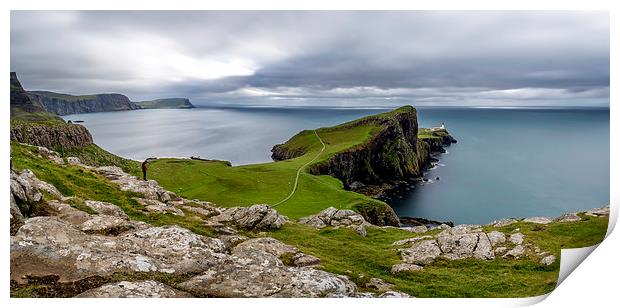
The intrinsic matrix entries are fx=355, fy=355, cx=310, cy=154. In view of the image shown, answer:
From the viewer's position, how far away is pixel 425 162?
168 m

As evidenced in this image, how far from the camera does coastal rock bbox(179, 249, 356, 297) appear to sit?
14.6 metres

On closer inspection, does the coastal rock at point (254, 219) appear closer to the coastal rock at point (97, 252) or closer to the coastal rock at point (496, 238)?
the coastal rock at point (97, 252)

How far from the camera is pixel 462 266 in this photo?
20.7 meters

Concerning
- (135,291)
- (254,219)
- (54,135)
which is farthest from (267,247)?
(54,135)

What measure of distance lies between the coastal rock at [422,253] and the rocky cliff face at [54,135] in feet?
259

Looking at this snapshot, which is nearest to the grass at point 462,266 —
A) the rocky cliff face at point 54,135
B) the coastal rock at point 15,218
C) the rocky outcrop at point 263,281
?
the rocky outcrop at point 263,281

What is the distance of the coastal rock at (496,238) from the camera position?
23147 mm

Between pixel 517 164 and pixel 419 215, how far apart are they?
193 feet

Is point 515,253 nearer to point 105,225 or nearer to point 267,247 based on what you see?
point 267,247

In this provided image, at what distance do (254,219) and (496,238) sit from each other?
655 inches

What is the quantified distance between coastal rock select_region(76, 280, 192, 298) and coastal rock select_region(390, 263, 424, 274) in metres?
10.8

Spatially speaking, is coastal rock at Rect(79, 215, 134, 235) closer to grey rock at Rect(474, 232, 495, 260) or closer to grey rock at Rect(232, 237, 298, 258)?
grey rock at Rect(232, 237, 298, 258)

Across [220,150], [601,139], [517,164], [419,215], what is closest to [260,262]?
[601,139]
